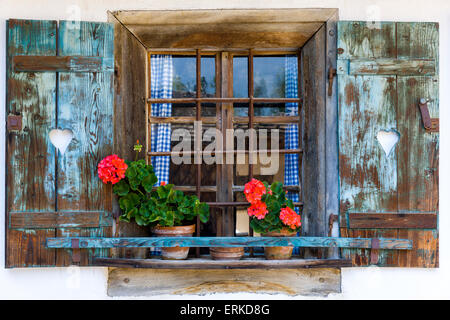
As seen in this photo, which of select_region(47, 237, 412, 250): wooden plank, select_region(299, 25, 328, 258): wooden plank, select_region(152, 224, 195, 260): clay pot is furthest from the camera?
select_region(299, 25, 328, 258): wooden plank

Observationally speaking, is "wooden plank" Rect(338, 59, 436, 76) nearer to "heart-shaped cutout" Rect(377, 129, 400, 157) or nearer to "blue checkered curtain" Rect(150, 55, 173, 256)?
"heart-shaped cutout" Rect(377, 129, 400, 157)

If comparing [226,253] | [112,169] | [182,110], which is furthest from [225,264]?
[182,110]

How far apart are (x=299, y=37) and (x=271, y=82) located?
351mm

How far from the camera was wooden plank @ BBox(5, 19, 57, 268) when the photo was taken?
2398 millimetres

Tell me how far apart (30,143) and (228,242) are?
4.43ft

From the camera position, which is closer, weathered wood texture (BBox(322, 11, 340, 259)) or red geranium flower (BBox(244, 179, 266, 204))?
red geranium flower (BBox(244, 179, 266, 204))

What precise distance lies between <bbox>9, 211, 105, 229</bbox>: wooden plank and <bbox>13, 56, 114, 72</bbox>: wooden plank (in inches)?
34.5

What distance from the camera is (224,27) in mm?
2592

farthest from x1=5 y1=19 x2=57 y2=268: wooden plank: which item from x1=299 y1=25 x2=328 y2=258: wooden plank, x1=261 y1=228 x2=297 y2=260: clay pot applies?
x1=299 y1=25 x2=328 y2=258: wooden plank

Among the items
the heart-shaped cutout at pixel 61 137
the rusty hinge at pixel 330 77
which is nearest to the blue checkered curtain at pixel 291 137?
the rusty hinge at pixel 330 77

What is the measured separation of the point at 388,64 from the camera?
243 centimetres

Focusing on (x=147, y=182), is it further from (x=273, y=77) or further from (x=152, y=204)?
(x=273, y=77)

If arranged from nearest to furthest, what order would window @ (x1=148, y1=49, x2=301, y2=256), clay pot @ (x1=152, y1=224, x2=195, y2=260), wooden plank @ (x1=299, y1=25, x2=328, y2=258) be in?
clay pot @ (x1=152, y1=224, x2=195, y2=260) → wooden plank @ (x1=299, y1=25, x2=328, y2=258) → window @ (x1=148, y1=49, x2=301, y2=256)
